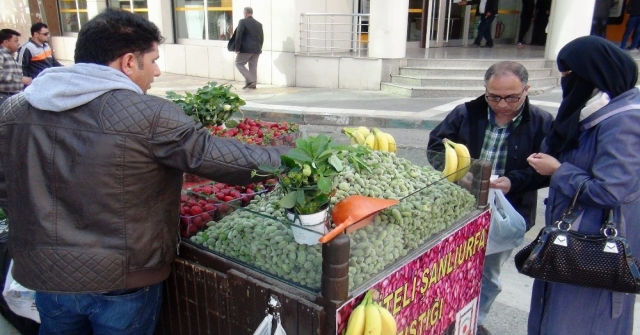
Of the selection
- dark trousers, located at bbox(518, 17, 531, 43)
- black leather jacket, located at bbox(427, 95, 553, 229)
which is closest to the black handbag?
black leather jacket, located at bbox(427, 95, 553, 229)

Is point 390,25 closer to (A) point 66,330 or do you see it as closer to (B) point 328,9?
(B) point 328,9

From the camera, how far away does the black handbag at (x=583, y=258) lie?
2.01 meters

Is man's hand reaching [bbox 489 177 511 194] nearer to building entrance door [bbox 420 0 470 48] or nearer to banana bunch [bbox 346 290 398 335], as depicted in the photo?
banana bunch [bbox 346 290 398 335]

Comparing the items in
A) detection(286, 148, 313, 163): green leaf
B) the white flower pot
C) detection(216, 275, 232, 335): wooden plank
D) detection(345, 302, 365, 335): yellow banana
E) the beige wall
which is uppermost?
the beige wall

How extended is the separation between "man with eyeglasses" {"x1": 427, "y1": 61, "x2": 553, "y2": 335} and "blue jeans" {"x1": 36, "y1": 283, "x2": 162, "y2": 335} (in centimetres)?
174

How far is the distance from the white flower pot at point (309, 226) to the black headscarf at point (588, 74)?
1172 millimetres

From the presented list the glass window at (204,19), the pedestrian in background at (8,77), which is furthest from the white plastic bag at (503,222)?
the glass window at (204,19)

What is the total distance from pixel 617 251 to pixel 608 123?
0.51 metres

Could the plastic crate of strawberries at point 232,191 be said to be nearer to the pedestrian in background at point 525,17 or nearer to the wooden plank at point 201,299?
the wooden plank at point 201,299

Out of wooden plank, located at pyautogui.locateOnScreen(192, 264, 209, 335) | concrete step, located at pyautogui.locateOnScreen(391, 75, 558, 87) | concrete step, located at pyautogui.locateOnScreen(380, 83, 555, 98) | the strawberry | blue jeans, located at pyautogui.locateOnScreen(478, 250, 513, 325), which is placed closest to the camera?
wooden plank, located at pyautogui.locateOnScreen(192, 264, 209, 335)

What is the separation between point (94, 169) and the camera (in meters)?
1.57

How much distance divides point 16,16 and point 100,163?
15.9 m

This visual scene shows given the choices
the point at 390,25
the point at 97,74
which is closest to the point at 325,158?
the point at 97,74

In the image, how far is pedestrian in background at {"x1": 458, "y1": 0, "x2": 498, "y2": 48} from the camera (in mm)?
13625
